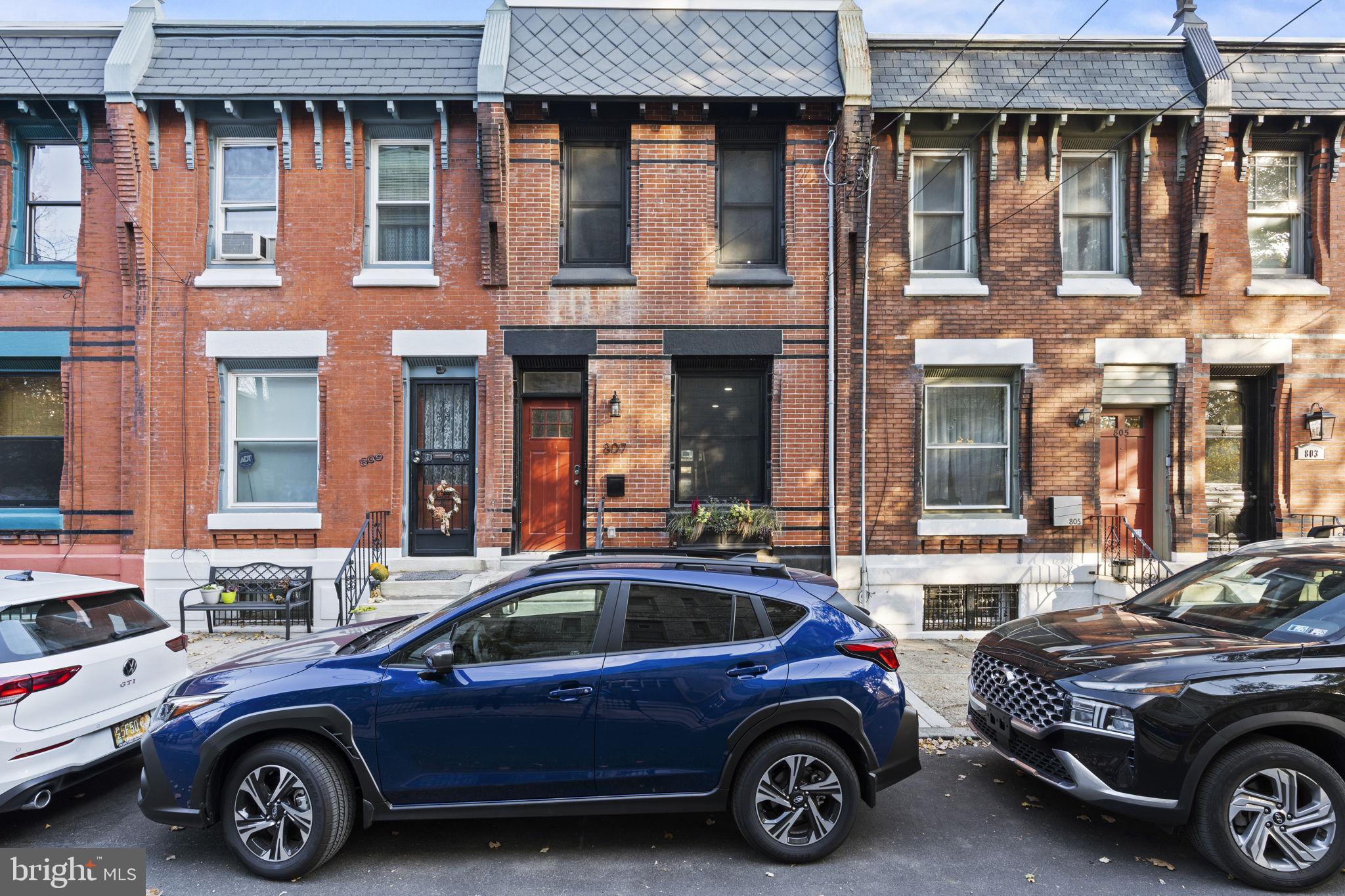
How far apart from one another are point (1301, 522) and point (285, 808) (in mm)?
12568

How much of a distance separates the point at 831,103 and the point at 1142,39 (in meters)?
4.54

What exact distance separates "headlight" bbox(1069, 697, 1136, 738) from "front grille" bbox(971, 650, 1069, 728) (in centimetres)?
5

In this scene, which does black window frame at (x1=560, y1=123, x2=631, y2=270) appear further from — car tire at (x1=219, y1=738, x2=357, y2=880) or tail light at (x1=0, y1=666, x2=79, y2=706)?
car tire at (x1=219, y1=738, x2=357, y2=880)

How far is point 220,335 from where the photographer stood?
1005 centimetres

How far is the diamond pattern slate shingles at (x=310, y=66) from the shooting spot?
32.2 feet

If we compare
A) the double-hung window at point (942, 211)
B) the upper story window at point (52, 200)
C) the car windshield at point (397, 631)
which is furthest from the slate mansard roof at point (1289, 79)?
the upper story window at point (52, 200)

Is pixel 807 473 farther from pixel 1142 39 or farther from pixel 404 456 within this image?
pixel 1142 39

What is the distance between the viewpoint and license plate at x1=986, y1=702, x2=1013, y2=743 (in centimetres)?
488

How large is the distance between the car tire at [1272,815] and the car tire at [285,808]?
487 centimetres

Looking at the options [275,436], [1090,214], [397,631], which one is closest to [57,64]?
[275,436]

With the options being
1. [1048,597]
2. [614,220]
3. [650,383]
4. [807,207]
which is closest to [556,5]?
[614,220]

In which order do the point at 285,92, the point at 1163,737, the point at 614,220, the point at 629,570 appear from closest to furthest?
the point at 1163,737
the point at 629,570
the point at 285,92
the point at 614,220

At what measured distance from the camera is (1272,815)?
4.09 m

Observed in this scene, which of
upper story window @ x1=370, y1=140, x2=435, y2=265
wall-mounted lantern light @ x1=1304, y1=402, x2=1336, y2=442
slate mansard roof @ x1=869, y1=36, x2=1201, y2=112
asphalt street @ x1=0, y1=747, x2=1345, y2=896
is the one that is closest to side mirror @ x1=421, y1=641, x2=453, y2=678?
asphalt street @ x1=0, y1=747, x2=1345, y2=896
